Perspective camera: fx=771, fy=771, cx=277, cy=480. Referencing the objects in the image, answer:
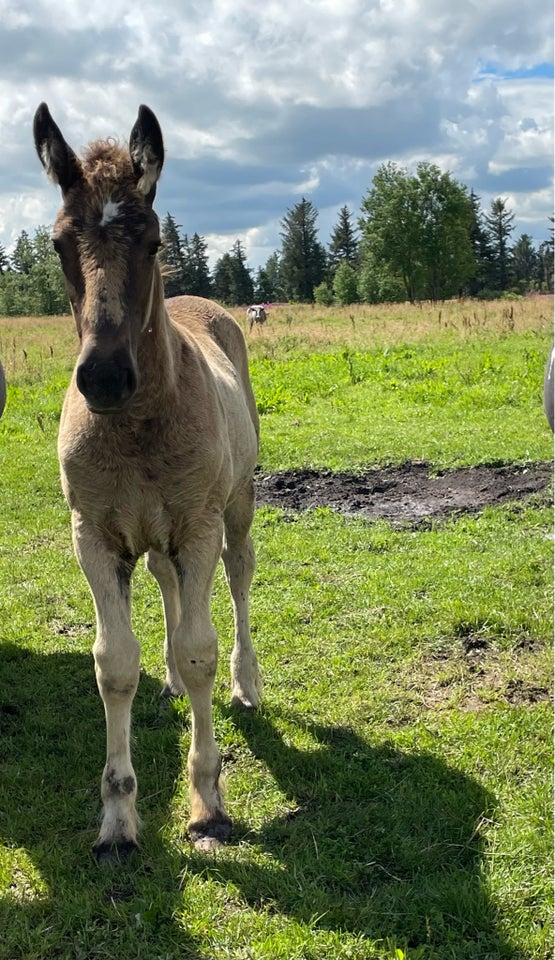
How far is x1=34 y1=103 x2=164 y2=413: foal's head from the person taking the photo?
286 centimetres

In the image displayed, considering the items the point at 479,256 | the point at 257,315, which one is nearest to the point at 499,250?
the point at 479,256

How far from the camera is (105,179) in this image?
309cm

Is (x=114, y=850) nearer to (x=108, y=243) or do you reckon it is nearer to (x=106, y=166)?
(x=108, y=243)

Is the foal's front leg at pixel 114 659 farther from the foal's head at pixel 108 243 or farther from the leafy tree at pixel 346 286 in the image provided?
the leafy tree at pixel 346 286

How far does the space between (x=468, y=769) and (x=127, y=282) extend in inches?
106

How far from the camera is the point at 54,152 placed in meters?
3.12

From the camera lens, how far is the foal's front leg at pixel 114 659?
336cm

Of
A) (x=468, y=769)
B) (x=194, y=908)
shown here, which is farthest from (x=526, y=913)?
(x=194, y=908)

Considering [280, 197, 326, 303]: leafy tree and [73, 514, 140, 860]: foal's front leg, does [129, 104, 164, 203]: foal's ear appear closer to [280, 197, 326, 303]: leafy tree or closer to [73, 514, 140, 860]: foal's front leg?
[73, 514, 140, 860]: foal's front leg

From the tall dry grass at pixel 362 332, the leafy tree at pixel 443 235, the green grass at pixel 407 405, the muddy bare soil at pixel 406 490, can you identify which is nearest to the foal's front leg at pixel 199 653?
the muddy bare soil at pixel 406 490

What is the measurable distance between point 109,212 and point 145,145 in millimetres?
392

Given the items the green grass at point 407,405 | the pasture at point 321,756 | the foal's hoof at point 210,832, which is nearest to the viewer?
the pasture at point 321,756

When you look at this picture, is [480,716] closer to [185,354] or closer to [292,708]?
[292,708]

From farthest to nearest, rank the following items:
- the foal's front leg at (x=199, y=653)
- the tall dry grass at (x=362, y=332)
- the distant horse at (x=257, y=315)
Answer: the distant horse at (x=257, y=315) → the tall dry grass at (x=362, y=332) → the foal's front leg at (x=199, y=653)
